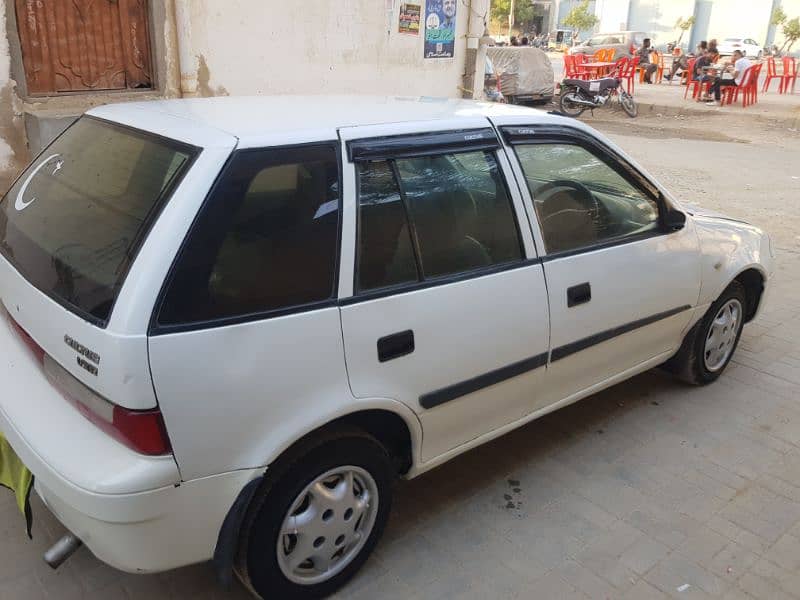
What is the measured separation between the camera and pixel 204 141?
2.14 m

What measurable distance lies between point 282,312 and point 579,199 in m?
1.68

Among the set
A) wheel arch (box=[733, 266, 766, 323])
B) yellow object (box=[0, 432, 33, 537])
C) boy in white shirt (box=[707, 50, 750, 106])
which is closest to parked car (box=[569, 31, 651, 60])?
boy in white shirt (box=[707, 50, 750, 106])

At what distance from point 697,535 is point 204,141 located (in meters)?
2.45

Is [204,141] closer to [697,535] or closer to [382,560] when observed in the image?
[382,560]

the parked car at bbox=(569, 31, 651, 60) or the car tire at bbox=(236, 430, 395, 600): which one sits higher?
the parked car at bbox=(569, 31, 651, 60)

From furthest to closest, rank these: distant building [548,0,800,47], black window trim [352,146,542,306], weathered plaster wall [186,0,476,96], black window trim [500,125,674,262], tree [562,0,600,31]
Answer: tree [562,0,600,31], distant building [548,0,800,47], weathered plaster wall [186,0,476,96], black window trim [500,125,674,262], black window trim [352,146,542,306]

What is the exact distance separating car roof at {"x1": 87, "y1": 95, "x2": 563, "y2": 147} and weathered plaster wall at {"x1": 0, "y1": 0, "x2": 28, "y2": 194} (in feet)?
11.1

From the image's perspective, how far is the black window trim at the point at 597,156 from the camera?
9.41 ft

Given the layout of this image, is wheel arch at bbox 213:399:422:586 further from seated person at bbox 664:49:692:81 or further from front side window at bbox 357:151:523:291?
seated person at bbox 664:49:692:81

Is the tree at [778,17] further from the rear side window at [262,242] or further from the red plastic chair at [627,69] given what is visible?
the rear side window at [262,242]

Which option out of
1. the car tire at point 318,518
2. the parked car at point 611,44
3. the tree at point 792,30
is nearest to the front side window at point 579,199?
the car tire at point 318,518

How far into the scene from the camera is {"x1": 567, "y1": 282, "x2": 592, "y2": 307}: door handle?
2.94 m

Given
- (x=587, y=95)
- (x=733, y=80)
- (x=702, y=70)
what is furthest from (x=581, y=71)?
(x=733, y=80)

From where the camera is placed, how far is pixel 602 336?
313 centimetres
